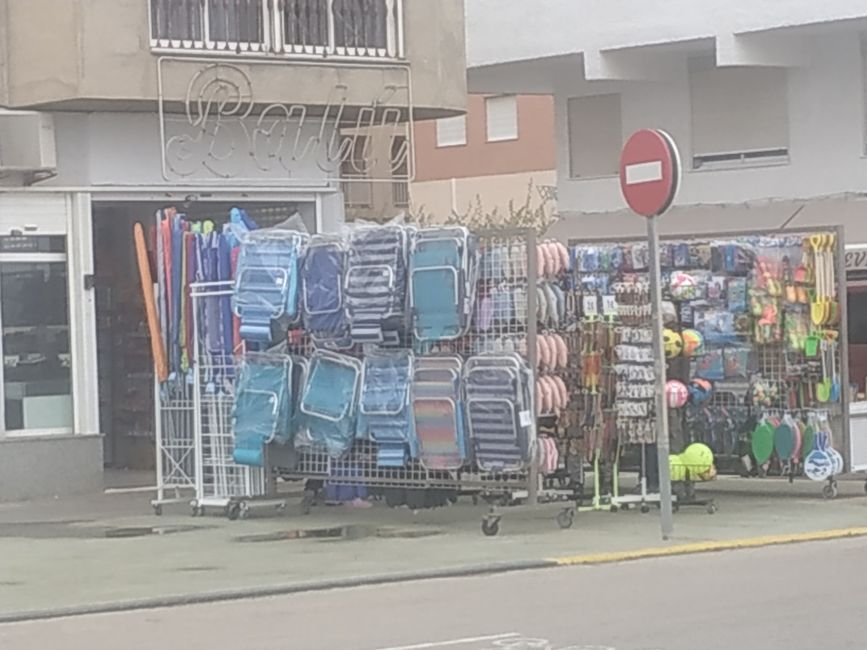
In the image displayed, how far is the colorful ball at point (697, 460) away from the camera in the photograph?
16.7 meters

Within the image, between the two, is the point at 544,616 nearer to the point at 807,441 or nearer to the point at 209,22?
the point at 807,441

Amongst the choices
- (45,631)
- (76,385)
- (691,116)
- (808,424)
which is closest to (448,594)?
(45,631)

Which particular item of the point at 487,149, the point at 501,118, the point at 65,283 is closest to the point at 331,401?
the point at 65,283

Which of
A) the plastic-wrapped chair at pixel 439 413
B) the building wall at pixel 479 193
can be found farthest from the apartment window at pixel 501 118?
the plastic-wrapped chair at pixel 439 413

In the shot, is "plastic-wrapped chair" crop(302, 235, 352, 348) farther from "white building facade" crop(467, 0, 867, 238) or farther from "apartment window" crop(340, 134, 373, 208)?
"white building facade" crop(467, 0, 867, 238)

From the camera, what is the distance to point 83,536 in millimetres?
15953

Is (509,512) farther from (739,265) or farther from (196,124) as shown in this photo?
(196,124)

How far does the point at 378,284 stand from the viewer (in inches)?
629

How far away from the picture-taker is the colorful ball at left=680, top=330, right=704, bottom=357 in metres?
17.3

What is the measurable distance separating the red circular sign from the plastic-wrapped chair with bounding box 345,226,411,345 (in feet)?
7.18

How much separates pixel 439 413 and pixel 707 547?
8.73ft

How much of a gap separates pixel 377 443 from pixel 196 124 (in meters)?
5.08

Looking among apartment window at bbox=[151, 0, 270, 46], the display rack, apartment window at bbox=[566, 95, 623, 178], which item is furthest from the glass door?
apartment window at bbox=[566, 95, 623, 178]

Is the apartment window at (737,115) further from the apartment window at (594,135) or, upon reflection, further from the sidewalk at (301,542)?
the sidewalk at (301,542)
